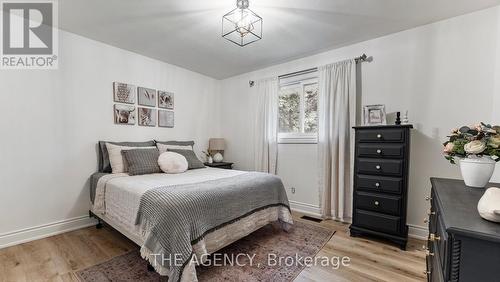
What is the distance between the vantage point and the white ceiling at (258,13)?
6.93 feet

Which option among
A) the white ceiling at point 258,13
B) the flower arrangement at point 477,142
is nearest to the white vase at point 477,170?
the flower arrangement at point 477,142

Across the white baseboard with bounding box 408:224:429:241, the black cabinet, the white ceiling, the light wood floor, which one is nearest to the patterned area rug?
the light wood floor

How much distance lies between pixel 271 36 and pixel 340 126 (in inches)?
58.9

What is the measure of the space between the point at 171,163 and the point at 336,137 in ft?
7.40

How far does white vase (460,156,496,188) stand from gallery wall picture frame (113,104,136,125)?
142 inches

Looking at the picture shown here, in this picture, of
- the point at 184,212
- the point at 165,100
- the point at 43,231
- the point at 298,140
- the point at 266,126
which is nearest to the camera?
the point at 184,212

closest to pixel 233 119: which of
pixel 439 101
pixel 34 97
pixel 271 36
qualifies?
pixel 271 36

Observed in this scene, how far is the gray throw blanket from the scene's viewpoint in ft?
5.14

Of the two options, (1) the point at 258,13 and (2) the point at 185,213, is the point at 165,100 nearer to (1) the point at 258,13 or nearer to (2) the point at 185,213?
(1) the point at 258,13

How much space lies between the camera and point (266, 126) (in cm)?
378

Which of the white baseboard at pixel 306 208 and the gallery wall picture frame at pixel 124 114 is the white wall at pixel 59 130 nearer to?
the gallery wall picture frame at pixel 124 114

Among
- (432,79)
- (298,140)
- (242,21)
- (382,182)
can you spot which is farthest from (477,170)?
(298,140)

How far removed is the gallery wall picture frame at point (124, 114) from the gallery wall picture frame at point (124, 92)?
0.08 metres

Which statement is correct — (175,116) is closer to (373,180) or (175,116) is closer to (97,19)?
(97,19)
